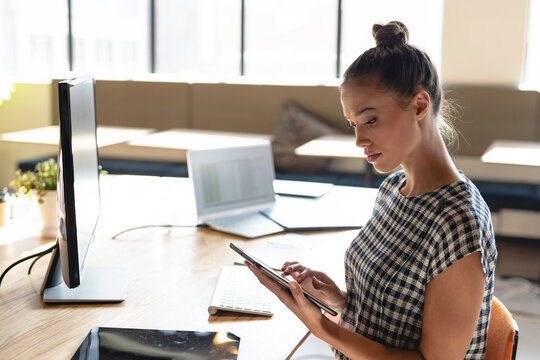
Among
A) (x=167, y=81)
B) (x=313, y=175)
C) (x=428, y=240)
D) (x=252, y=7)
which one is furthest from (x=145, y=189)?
(x=252, y=7)

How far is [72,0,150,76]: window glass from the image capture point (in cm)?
607

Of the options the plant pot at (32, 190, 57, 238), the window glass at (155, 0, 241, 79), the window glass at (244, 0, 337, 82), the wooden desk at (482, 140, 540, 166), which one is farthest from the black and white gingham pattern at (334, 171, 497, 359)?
the window glass at (155, 0, 241, 79)

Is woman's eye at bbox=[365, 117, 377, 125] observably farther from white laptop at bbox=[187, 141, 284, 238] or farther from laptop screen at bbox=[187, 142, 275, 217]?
laptop screen at bbox=[187, 142, 275, 217]

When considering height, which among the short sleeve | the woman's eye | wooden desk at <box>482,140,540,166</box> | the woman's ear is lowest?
wooden desk at <box>482,140,540,166</box>

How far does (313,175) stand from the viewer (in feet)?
15.7

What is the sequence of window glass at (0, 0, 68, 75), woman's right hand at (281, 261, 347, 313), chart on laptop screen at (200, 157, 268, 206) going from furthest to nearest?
window glass at (0, 0, 68, 75)
chart on laptop screen at (200, 157, 268, 206)
woman's right hand at (281, 261, 347, 313)

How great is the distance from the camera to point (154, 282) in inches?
62.9

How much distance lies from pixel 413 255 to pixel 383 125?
254 mm

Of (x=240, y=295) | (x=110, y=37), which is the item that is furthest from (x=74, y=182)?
(x=110, y=37)

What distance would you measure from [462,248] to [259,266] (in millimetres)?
397

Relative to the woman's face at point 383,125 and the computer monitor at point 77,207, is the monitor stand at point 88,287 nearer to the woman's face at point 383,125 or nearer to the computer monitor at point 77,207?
the computer monitor at point 77,207

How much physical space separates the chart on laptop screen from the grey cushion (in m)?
2.46

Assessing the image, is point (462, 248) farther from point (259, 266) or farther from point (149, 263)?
point (149, 263)

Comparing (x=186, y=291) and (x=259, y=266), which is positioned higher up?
(x=259, y=266)
